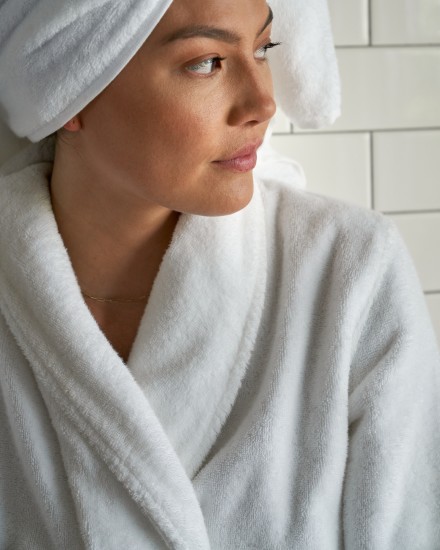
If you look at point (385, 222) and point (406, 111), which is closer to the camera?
point (385, 222)

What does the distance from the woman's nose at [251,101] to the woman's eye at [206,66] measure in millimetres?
27

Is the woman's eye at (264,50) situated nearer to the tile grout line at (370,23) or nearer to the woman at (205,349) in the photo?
the woman at (205,349)

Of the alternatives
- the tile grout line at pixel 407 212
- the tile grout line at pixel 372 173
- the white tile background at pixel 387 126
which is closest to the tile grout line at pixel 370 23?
the white tile background at pixel 387 126

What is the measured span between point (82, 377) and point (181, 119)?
0.31m

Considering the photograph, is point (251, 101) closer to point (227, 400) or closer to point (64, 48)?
point (64, 48)

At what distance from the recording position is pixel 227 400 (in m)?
1.06

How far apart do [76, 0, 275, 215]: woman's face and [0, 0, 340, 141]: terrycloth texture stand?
0.03m

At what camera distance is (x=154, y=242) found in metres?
1.14

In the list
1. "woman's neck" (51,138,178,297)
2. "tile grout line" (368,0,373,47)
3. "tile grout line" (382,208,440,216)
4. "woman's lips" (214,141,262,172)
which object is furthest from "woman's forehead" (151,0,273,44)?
"tile grout line" (382,208,440,216)

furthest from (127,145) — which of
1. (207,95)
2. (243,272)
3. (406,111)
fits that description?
(406,111)

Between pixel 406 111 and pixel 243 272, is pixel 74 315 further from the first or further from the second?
pixel 406 111

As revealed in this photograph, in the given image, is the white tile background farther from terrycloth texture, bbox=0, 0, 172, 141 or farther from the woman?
terrycloth texture, bbox=0, 0, 172, 141

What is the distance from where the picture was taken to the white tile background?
137cm

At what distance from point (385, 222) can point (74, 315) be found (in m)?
0.39
